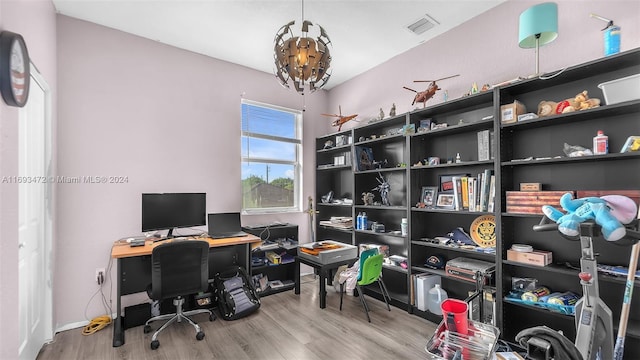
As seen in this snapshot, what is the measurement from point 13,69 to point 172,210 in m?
1.81

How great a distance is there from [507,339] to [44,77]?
14.2 ft

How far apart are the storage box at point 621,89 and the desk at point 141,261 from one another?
10.5 feet

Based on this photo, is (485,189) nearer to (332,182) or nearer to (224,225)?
(332,182)

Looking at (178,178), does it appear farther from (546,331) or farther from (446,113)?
(546,331)

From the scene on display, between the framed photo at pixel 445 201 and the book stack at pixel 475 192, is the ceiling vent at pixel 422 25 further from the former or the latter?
the framed photo at pixel 445 201

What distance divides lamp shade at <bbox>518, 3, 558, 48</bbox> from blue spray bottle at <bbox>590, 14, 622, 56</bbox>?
228 mm

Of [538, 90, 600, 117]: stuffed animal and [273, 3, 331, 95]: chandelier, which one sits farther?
[538, 90, 600, 117]: stuffed animal

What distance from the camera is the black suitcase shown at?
2814 mm

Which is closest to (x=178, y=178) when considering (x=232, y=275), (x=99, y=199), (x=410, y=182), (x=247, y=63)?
(x=99, y=199)

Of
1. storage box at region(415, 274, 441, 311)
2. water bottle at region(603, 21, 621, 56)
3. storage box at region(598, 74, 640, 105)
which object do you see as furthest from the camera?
storage box at region(415, 274, 441, 311)

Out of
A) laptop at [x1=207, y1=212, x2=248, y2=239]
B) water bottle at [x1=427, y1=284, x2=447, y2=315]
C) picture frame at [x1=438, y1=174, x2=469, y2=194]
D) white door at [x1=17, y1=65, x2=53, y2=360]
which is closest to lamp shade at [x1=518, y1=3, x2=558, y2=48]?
picture frame at [x1=438, y1=174, x2=469, y2=194]

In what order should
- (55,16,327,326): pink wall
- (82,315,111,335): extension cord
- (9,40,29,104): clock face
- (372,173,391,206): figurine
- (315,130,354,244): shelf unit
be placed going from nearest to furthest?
(9,40,29,104): clock face, (82,315,111,335): extension cord, (55,16,327,326): pink wall, (372,173,391,206): figurine, (315,130,354,244): shelf unit

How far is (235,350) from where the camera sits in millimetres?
2283

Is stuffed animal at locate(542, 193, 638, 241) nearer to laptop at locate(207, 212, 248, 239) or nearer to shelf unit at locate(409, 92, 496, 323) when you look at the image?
shelf unit at locate(409, 92, 496, 323)
